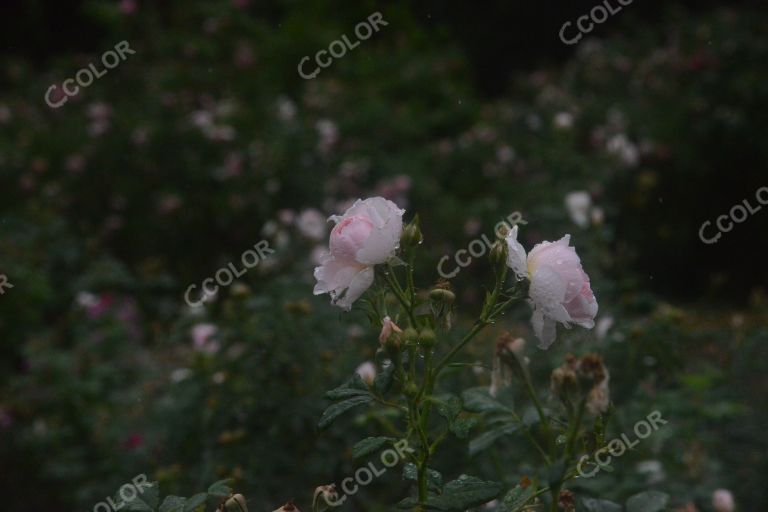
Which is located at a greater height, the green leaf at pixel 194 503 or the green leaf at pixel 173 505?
the green leaf at pixel 173 505

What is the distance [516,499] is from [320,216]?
2.47 m

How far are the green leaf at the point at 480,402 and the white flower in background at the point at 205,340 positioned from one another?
3.68 ft

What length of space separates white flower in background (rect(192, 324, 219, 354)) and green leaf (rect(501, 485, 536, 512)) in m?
1.32

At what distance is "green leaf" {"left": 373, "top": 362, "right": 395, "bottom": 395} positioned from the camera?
3.68 ft

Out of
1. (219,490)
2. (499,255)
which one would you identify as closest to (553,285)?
(499,255)

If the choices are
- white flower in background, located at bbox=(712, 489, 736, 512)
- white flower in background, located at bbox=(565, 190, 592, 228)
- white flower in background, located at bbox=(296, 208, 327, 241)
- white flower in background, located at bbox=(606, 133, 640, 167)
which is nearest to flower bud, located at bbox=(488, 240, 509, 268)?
white flower in background, located at bbox=(712, 489, 736, 512)

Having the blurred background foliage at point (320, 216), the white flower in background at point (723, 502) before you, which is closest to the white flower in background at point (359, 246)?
the blurred background foliage at point (320, 216)

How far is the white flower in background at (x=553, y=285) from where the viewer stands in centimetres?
107

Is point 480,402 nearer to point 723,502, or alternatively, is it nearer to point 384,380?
point 384,380

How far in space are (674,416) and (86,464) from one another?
2035mm

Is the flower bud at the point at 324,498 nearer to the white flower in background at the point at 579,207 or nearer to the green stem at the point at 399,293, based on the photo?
the green stem at the point at 399,293

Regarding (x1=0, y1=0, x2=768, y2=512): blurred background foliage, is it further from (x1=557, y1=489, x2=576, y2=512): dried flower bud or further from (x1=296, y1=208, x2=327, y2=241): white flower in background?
(x1=557, y1=489, x2=576, y2=512): dried flower bud

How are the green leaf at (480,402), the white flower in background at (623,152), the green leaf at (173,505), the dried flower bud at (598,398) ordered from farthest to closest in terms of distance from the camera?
the white flower in background at (623,152) → the green leaf at (480,402) → the green leaf at (173,505) → the dried flower bud at (598,398)

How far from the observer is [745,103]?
16.9 feet
